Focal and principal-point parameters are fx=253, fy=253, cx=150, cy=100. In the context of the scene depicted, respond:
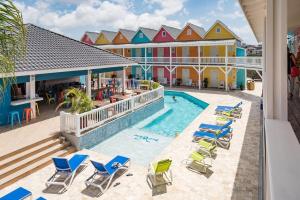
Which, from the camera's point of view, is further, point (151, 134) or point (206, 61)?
point (206, 61)

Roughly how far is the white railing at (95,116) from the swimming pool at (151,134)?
1.16 meters

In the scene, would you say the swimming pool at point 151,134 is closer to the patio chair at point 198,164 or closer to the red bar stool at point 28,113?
the patio chair at point 198,164

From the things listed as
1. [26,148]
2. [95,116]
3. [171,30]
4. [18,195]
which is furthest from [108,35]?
[18,195]

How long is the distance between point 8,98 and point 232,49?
24656 mm

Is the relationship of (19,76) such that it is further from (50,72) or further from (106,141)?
(106,141)

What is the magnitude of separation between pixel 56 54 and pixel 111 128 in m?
6.55

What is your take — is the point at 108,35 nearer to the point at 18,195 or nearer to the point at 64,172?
the point at 64,172

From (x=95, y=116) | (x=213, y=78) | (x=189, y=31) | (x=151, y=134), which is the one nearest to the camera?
(x=95, y=116)

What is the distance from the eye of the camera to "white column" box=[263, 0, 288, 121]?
3.76m

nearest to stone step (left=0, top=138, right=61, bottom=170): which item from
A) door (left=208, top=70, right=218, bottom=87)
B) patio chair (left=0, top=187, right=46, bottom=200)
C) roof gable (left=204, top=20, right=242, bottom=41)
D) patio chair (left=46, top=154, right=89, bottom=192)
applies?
patio chair (left=46, top=154, right=89, bottom=192)

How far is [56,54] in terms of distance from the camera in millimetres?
17016

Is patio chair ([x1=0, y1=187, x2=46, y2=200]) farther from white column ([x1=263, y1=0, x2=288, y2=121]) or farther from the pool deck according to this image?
white column ([x1=263, y1=0, x2=288, y2=121])

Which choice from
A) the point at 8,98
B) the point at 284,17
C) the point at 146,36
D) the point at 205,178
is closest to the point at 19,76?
the point at 8,98

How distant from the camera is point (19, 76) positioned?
1348cm
